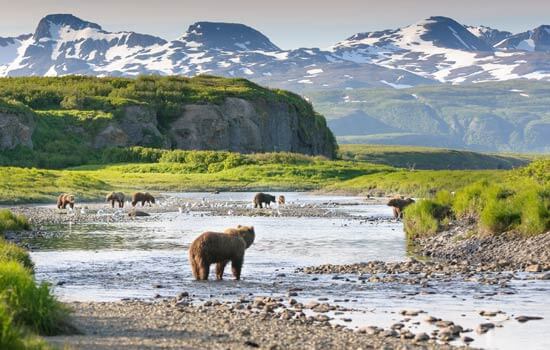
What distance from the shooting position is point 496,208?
3319cm

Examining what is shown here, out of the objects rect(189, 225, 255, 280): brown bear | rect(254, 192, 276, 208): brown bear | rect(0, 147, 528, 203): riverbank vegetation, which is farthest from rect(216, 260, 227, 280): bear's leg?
rect(0, 147, 528, 203): riverbank vegetation

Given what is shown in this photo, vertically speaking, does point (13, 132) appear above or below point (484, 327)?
above

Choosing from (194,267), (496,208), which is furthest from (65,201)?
(194,267)

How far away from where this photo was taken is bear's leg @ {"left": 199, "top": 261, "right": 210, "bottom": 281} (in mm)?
25422

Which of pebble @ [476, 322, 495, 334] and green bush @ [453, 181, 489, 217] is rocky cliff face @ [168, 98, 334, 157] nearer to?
green bush @ [453, 181, 489, 217]

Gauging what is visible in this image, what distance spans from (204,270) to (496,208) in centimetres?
1200

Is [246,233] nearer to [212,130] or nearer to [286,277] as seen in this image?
[286,277]

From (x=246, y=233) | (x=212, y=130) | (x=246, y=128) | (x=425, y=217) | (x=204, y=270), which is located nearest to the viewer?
(x=204, y=270)

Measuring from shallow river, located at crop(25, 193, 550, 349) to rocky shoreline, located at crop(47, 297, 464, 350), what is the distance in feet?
3.78

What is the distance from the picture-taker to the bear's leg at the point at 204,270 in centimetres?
2542

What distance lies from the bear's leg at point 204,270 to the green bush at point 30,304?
28.0ft

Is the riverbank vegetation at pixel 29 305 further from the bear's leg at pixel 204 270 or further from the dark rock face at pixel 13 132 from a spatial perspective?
the dark rock face at pixel 13 132

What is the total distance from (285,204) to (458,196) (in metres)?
26.9

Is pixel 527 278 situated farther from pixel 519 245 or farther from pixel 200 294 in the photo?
pixel 200 294
